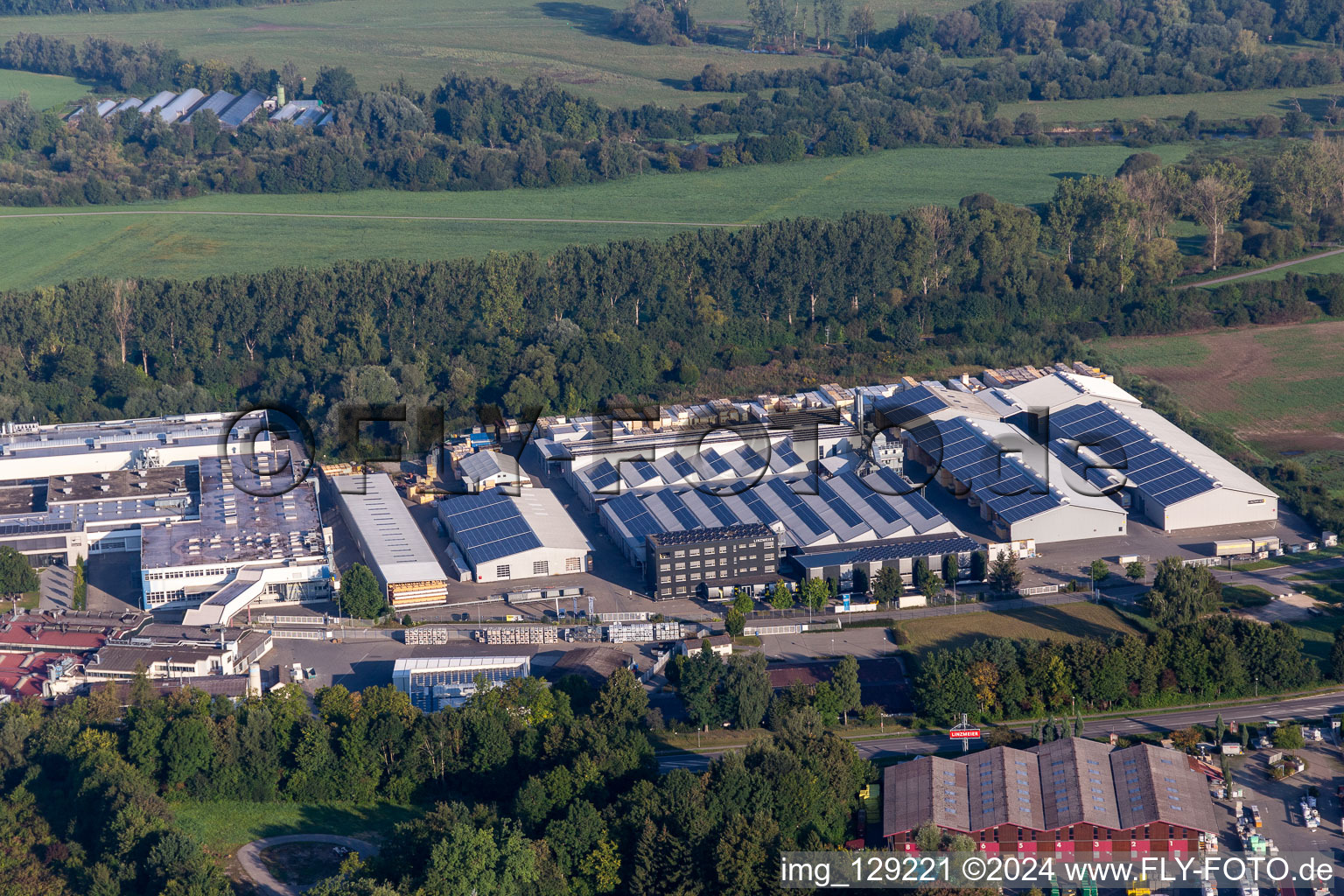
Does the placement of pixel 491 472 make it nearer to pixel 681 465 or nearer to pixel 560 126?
pixel 681 465

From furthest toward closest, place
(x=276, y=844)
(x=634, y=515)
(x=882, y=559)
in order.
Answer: (x=634, y=515) < (x=882, y=559) < (x=276, y=844)

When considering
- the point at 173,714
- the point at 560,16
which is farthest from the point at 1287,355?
the point at 560,16

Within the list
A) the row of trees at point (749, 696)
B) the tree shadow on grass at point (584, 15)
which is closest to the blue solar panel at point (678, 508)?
the row of trees at point (749, 696)

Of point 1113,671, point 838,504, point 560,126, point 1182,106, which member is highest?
point 1182,106

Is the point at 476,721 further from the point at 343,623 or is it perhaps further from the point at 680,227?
the point at 680,227

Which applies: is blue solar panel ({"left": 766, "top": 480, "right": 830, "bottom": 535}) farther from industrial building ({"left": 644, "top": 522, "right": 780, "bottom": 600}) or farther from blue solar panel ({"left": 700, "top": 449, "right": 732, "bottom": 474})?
industrial building ({"left": 644, "top": 522, "right": 780, "bottom": 600})

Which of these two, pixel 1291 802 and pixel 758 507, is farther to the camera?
pixel 758 507

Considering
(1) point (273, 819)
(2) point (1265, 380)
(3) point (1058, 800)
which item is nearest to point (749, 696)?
(3) point (1058, 800)
